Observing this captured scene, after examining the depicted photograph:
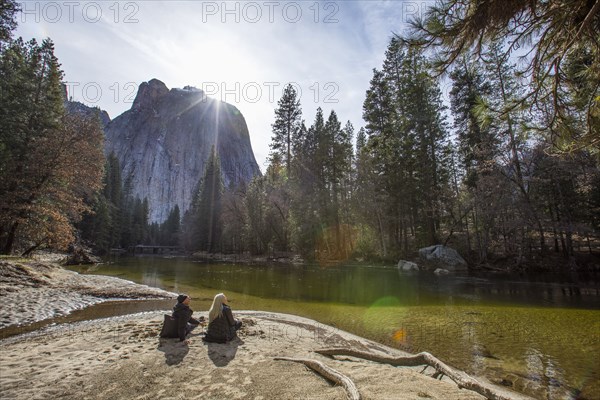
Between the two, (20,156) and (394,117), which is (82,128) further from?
(394,117)

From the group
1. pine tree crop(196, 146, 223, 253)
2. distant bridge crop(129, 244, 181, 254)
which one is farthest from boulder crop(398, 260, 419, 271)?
distant bridge crop(129, 244, 181, 254)

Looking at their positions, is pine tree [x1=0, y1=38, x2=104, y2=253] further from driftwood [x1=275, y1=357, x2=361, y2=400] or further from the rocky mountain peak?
the rocky mountain peak

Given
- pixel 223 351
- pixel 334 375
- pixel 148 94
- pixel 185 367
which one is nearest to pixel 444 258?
pixel 223 351

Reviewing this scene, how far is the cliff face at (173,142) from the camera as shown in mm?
123000

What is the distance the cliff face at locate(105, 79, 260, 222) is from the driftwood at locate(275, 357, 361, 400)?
4661 inches

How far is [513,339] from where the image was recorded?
750cm

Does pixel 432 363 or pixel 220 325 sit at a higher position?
pixel 220 325

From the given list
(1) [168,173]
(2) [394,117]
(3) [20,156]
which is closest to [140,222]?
(1) [168,173]

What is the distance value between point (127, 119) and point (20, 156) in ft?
425

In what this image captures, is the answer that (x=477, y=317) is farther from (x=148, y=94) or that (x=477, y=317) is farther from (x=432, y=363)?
(x=148, y=94)

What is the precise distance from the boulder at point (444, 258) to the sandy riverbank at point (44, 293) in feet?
69.2

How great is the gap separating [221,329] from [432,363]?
4168 millimetres

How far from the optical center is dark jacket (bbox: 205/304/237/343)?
6234 millimetres

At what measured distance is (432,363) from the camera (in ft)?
16.7
